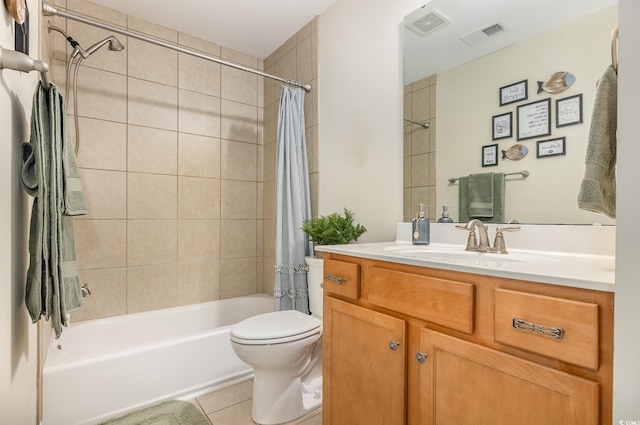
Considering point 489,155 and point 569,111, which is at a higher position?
point 569,111

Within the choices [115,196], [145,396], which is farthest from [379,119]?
[145,396]

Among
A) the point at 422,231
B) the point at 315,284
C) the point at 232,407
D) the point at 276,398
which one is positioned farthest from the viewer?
the point at 315,284

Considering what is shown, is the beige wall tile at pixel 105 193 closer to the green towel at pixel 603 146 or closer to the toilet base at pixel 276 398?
the toilet base at pixel 276 398

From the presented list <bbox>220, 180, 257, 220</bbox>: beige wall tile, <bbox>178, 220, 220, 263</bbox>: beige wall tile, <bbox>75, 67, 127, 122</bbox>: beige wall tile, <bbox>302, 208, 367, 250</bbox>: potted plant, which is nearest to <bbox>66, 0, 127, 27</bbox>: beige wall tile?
<bbox>75, 67, 127, 122</bbox>: beige wall tile

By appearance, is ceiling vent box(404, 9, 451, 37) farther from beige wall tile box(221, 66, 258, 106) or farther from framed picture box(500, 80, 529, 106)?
beige wall tile box(221, 66, 258, 106)

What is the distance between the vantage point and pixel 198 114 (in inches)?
100

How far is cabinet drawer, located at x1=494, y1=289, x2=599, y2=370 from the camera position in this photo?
0.65m

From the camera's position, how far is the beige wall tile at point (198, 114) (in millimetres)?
2479

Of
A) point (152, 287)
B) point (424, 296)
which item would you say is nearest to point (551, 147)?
point (424, 296)

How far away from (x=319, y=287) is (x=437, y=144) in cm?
103

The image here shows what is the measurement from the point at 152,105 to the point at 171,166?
46 centimetres

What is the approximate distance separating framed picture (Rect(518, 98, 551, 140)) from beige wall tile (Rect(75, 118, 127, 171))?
2.37m

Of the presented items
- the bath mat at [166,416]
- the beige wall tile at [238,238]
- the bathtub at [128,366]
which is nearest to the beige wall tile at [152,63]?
the beige wall tile at [238,238]

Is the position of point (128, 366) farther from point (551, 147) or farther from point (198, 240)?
point (551, 147)
